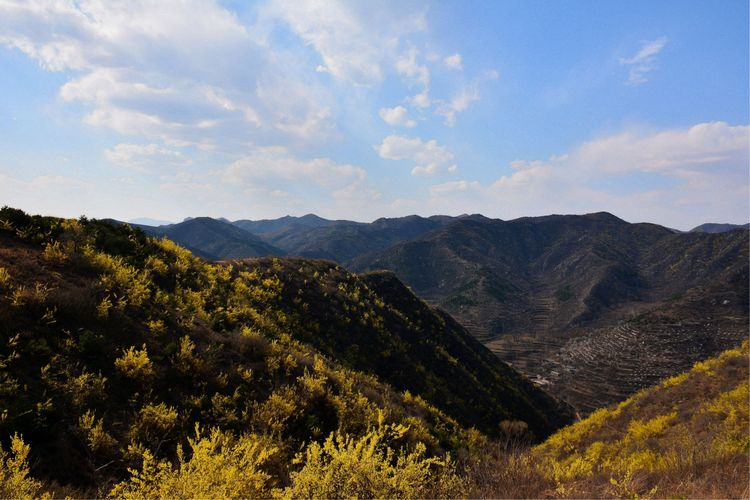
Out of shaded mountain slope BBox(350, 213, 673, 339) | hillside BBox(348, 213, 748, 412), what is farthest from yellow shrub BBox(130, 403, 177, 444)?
shaded mountain slope BBox(350, 213, 673, 339)

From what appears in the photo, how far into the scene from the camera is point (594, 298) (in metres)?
115

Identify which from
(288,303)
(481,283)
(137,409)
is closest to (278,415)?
(137,409)

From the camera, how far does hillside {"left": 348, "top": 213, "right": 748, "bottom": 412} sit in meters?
60.0

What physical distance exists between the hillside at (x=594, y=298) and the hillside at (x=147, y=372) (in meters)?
50.8

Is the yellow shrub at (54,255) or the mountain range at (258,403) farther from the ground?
the yellow shrub at (54,255)

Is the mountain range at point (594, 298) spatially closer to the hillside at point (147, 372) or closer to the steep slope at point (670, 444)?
the steep slope at point (670, 444)

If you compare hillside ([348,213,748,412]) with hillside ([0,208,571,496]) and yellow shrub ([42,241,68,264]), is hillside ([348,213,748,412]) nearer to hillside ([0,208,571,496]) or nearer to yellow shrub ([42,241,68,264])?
hillside ([0,208,571,496])

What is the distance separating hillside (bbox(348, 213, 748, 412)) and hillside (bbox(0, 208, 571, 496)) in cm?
5083

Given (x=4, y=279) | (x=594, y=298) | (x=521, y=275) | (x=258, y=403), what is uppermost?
(x=4, y=279)

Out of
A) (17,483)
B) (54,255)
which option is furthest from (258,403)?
(54,255)

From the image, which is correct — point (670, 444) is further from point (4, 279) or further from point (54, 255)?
point (54, 255)

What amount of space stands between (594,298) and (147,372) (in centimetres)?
13203

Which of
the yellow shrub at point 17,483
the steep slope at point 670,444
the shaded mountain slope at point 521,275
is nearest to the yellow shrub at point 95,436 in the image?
the yellow shrub at point 17,483

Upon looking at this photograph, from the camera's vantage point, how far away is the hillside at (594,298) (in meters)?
60.0
